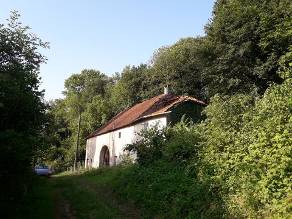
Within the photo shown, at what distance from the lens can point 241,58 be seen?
Result: 3191cm

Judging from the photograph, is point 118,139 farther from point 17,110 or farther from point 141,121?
point 17,110

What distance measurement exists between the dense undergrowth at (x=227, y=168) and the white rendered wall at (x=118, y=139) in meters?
14.4

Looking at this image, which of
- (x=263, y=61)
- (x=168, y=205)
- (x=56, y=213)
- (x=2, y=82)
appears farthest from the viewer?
(x=263, y=61)

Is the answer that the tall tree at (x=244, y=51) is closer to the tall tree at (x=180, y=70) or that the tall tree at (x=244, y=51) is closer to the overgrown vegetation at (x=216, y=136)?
the overgrown vegetation at (x=216, y=136)

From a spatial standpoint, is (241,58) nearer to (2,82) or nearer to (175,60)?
(175,60)

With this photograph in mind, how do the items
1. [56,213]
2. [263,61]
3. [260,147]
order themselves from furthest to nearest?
[263,61] < [56,213] < [260,147]

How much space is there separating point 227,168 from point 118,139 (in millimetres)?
29181

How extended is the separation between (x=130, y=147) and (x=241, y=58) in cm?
1266

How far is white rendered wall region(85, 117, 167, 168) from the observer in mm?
36703

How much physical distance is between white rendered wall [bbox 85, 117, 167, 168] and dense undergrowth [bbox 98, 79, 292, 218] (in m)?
14.4

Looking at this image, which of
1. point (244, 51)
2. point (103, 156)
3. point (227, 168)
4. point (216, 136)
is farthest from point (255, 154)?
point (103, 156)

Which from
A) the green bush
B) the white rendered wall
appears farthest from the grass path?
the white rendered wall

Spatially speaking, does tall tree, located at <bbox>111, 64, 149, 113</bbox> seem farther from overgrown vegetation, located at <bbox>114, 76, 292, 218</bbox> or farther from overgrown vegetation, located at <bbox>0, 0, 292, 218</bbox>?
overgrown vegetation, located at <bbox>114, 76, 292, 218</bbox>

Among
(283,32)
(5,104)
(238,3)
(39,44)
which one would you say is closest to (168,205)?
(5,104)
